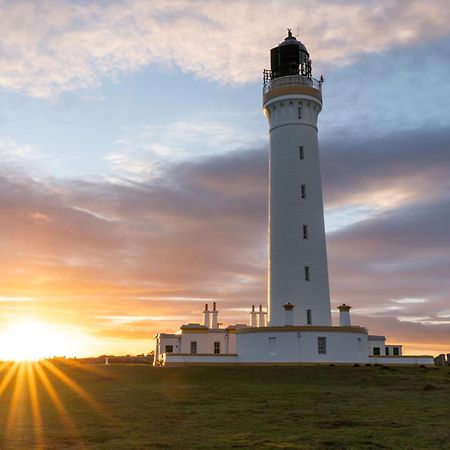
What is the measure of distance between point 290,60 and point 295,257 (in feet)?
62.0

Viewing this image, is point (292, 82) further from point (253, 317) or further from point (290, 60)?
point (253, 317)

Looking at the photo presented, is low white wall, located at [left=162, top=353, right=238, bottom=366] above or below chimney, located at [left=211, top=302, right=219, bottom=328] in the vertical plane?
below

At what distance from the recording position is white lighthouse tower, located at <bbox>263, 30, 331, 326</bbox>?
151 feet

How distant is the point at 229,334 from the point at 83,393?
28928mm

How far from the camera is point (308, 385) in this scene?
107 feet

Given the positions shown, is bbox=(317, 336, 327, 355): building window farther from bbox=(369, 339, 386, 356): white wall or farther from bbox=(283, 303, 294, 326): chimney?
bbox=(369, 339, 386, 356): white wall

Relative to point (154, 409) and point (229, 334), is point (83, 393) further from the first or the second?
point (229, 334)

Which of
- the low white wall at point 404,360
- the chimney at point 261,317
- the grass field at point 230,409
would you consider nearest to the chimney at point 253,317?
the chimney at point 261,317

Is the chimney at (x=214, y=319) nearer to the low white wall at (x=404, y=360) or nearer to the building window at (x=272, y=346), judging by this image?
the building window at (x=272, y=346)

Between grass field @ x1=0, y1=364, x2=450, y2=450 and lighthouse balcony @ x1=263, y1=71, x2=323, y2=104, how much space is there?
2384 cm

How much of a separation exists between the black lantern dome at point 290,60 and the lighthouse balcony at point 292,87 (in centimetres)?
148

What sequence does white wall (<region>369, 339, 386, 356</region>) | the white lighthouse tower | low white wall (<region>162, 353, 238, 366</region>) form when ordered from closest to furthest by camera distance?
low white wall (<region>162, 353, 238, 366</region>) < the white lighthouse tower < white wall (<region>369, 339, 386, 356</region>)

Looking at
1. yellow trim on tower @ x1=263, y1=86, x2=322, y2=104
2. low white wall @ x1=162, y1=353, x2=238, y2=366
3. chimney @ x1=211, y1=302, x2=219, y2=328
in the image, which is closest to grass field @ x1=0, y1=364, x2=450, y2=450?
low white wall @ x1=162, y1=353, x2=238, y2=366

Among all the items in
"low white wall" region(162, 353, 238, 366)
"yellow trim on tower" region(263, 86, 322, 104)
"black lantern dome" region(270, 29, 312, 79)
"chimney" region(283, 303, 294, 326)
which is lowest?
"low white wall" region(162, 353, 238, 366)
